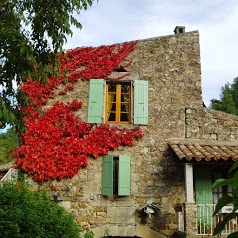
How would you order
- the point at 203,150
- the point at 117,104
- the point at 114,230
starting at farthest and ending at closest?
the point at 117,104, the point at 203,150, the point at 114,230

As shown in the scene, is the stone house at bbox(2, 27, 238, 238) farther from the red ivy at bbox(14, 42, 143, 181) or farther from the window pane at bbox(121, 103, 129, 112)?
the red ivy at bbox(14, 42, 143, 181)

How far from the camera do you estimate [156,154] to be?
9422mm

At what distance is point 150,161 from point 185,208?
5.96 ft

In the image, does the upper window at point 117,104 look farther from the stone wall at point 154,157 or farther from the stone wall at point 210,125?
the stone wall at point 210,125

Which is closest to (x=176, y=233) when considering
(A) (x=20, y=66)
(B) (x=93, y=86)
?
(B) (x=93, y=86)

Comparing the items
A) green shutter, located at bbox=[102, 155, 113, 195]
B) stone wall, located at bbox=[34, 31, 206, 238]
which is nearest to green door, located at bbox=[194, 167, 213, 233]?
stone wall, located at bbox=[34, 31, 206, 238]

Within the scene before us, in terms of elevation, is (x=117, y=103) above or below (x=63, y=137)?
above

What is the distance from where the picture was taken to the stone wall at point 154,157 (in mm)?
8867

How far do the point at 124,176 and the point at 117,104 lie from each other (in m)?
2.03

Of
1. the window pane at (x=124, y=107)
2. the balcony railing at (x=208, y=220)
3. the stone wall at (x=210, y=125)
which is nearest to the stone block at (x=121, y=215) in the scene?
the balcony railing at (x=208, y=220)

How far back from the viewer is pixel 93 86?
9.85 metres

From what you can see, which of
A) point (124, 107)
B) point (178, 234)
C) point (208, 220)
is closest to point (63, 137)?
point (124, 107)

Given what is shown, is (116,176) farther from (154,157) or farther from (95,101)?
(95,101)

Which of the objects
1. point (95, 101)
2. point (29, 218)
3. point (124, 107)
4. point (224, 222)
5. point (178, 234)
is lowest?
point (178, 234)
